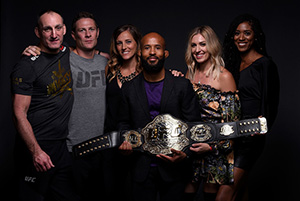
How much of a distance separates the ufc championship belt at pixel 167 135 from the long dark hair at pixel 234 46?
3.40 feet

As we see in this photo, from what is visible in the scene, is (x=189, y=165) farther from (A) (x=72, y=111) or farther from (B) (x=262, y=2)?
(B) (x=262, y=2)

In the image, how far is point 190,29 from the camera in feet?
21.2

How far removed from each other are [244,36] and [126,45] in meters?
1.42

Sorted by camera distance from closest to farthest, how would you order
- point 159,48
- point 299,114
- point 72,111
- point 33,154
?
point 159,48 → point 33,154 → point 72,111 → point 299,114

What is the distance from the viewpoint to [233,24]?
195 inches

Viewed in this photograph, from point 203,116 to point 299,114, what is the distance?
243 cm

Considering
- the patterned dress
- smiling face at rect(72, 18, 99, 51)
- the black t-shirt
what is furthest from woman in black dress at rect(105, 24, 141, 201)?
the patterned dress

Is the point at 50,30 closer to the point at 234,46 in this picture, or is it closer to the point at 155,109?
the point at 155,109

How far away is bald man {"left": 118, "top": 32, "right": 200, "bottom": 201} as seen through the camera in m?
3.97

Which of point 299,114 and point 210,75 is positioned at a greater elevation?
point 210,75

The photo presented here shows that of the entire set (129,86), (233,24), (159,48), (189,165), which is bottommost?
(189,165)

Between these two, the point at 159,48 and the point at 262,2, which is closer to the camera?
the point at 159,48

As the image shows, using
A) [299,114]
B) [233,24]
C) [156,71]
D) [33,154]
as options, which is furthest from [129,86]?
[299,114]

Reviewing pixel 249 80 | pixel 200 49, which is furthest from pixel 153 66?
pixel 249 80
